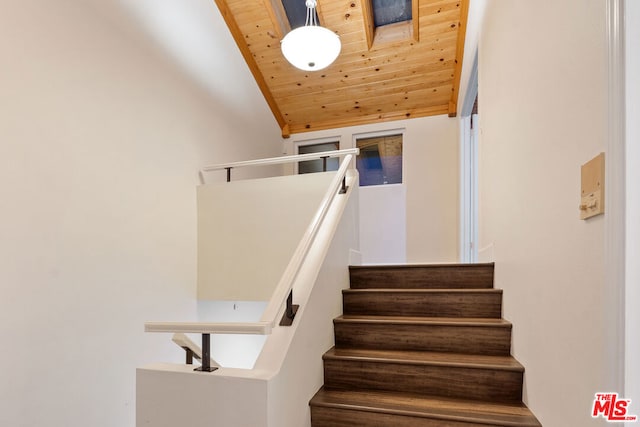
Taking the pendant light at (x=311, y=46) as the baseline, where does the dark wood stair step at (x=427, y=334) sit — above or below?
below

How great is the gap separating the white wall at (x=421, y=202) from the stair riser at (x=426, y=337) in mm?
2486

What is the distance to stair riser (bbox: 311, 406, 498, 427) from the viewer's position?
63.0 inches

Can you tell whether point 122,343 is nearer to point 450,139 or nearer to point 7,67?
point 7,67

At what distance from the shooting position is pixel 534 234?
158 centimetres

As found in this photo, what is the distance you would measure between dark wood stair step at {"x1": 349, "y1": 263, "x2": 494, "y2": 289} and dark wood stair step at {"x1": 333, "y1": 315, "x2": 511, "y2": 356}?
0.35 metres

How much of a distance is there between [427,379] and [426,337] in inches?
11.6

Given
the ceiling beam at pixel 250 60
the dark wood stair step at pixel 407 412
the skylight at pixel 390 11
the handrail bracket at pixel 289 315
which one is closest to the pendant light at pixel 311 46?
the skylight at pixel 390 11

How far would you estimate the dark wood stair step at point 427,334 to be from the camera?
6.57 ft

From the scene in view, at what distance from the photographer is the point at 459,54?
4012 mm

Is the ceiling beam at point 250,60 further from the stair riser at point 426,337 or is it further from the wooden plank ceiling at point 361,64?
the stair riser at point 426,337

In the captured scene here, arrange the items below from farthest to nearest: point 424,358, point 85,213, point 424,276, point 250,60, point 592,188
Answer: point 250,60 → point 424,276 → point 85,213 → point 424,358 → point 592,188
